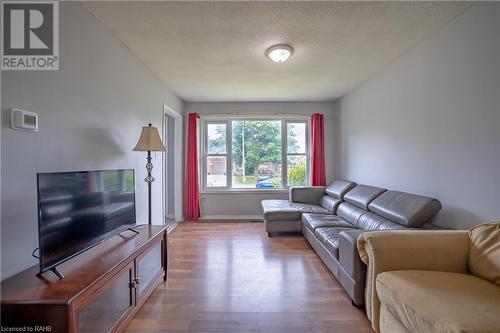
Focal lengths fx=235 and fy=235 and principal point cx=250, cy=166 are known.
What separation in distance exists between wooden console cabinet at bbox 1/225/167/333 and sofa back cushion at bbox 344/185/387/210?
8.22ft

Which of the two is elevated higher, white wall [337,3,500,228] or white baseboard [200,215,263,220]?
white wall [337,3,500,228]

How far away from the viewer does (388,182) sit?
3139 mm

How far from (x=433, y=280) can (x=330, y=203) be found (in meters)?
2.54

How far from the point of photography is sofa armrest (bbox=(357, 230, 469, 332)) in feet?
5.22

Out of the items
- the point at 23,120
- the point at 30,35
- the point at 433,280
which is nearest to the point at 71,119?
the point at 23,120

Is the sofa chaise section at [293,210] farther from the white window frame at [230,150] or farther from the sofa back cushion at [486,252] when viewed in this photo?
the sofa back cushion at [486,252]

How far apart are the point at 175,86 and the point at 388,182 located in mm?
3524

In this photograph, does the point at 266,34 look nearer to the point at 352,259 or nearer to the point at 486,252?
the point at 352,259

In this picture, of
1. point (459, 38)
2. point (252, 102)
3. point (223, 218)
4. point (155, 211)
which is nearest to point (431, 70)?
point (459, 38)

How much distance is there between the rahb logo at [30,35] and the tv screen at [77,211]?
77 centimetres

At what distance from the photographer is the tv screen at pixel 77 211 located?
126 cm

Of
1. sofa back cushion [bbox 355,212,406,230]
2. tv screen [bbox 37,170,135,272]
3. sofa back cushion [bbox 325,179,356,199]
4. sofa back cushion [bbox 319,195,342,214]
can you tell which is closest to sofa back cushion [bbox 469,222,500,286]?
sofa back cushion [bbox 355,212,406,230]

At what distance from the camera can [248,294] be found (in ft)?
7.06

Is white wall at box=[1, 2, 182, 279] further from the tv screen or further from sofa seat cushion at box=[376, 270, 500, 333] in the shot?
sofa seat cushion at box=[376, 270, 500, 333]
